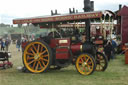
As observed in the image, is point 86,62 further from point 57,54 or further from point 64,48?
point 57,54

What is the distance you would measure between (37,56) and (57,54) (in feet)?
2.29

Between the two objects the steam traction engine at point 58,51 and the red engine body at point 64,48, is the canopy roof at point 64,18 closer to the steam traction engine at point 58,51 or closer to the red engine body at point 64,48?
the steam traction engine at point 58,51

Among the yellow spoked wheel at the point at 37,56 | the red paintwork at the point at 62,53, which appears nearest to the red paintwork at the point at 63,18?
the yellow spoked wheel at the point at 37,56

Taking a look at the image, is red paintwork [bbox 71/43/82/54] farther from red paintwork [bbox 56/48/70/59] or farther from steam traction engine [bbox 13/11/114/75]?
red paintwork [bbox 56/48/70/59]

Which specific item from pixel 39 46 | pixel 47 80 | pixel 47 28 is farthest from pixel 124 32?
pixel 47 80

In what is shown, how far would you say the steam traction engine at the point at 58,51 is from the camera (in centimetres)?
606

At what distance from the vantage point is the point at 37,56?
21.5ft

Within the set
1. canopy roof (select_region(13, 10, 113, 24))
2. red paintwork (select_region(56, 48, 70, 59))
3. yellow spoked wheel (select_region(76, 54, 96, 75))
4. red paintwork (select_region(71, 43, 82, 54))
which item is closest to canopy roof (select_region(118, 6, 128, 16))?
canopy roof (select_region(13, 10, 113, 24))

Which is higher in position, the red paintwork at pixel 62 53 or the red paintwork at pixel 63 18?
the red paintwork at pixel 63 18

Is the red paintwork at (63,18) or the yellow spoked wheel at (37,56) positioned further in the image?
the yellow spoked wheel at (37,56)

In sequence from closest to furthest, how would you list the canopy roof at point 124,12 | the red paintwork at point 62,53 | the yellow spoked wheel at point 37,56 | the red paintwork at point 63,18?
1. the red paintwork at point 63,18
2. the red paintwork at point 62,53
3. the yellow spoked wheel at point 37,56
4. the canopy roof at point 124,12

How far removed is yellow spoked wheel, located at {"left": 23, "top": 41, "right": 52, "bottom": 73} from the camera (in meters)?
6.37

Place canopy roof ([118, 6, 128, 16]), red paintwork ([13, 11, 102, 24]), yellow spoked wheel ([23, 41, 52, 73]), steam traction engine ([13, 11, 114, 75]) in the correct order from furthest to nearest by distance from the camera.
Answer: canopy roof ([118, 6, 128, 16]) → yellow spoked wheel ([23, 41, 52, 73]) → steam traction engine ([13, 11, 114, 75]) → red paintwork ([13, 11, 102, 24])

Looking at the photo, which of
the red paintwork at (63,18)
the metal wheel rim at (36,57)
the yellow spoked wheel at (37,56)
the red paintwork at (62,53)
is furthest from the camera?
the metal wheel rim at (36,57)
